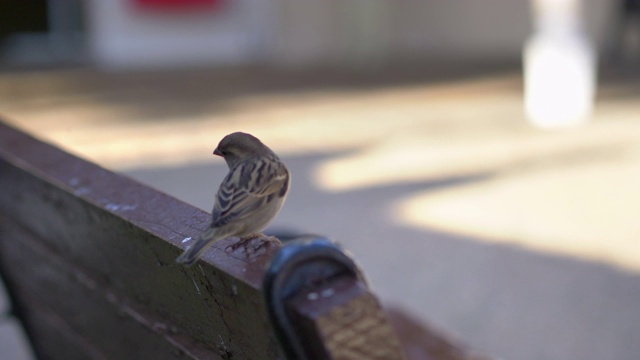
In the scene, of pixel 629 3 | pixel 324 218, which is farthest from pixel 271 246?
pixel 629 3

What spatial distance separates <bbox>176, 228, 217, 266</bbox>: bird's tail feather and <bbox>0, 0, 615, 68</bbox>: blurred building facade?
1584 centimetres

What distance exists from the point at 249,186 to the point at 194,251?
1.32ft

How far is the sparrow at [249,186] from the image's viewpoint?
5.18 ft

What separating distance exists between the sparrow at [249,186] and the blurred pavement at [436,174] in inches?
103

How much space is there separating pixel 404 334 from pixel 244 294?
6.51 ft

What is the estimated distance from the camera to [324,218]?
700cm

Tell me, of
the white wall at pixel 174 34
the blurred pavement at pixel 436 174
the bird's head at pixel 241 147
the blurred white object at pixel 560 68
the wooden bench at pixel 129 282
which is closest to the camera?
the wooden bench at pixel 129 282

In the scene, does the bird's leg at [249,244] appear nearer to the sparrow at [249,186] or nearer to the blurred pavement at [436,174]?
the sparrow at [249,186]

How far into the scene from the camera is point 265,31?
17625 mm

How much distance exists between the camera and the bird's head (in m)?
1.72

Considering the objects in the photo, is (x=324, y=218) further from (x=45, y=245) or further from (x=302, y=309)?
(x=302, y=309)

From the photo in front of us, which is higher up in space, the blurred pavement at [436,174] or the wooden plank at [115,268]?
the wooden plank at [115,268]

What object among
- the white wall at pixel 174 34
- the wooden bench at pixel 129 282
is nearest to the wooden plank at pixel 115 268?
the wooden bench at pixel 129 282

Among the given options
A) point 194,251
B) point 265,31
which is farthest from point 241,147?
point 265,31
